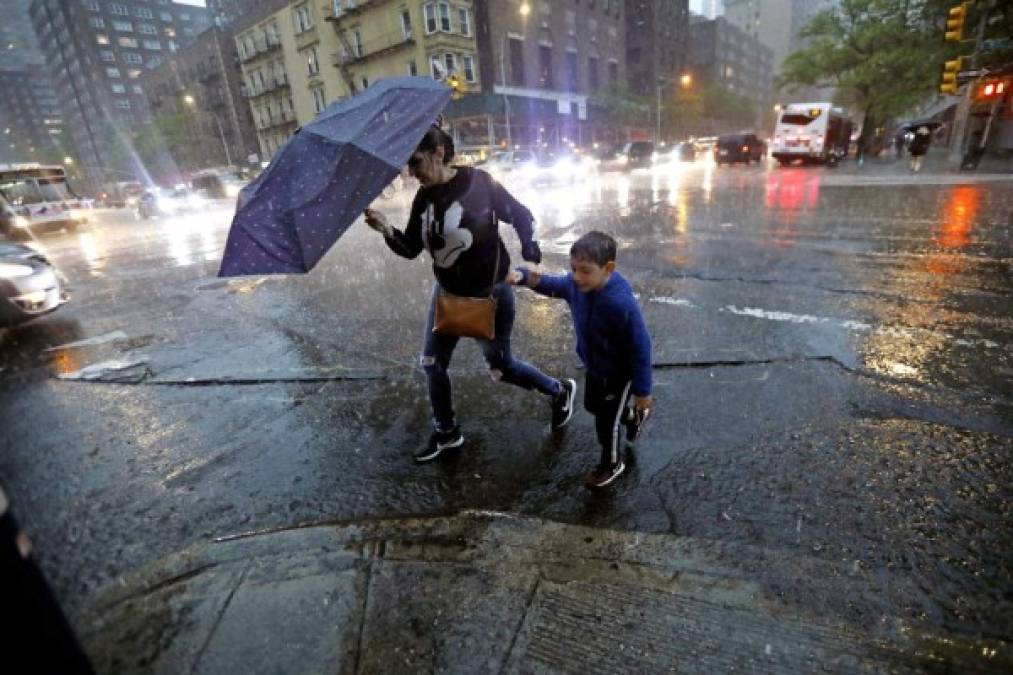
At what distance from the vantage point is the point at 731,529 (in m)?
2.66

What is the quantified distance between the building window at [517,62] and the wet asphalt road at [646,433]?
143ft

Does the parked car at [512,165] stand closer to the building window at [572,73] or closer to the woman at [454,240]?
the woman at [454,240]

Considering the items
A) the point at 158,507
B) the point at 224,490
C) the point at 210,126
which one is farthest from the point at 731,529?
the point at 210,126

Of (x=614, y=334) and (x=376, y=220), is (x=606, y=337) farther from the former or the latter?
(x=376, y=220)

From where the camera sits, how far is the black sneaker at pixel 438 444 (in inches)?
138

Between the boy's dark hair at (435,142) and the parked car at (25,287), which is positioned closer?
the boy's dark hair at (435,142)

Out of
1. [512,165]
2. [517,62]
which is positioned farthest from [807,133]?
[517,62]

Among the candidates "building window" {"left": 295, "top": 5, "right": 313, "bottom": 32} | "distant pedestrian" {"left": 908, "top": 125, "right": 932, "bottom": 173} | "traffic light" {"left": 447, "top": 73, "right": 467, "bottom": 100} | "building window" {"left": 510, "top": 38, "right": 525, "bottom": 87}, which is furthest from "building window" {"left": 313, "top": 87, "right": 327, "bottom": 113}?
"distant pedestrian" {"left": 908, "top": 125, "right": 932, "bottom": 173}

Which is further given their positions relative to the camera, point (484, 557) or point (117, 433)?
point (117, 433)

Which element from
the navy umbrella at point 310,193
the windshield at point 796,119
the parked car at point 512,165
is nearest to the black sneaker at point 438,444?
the navy umbrella at point 310,193

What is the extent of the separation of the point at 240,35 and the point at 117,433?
68.7 meters

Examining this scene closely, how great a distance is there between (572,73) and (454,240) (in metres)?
57.2

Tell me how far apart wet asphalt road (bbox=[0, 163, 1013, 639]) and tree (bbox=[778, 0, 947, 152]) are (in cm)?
2626

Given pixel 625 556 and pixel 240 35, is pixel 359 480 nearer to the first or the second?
pixel 625 556
